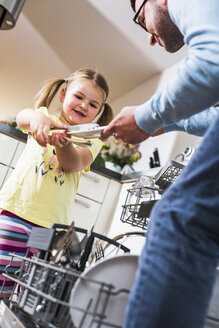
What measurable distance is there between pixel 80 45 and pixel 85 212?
68.7 inches

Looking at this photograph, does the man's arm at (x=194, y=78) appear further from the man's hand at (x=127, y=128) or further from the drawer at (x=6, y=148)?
the drawer at (x=6, y=148)

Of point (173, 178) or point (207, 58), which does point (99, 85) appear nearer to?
point (173, 178)

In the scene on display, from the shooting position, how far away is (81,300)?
0.47m

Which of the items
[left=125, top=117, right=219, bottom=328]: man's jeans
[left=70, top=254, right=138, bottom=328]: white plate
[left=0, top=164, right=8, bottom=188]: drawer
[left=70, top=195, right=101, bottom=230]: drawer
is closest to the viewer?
[left=125, top=117, right=219, bottom=328]: man's jeans

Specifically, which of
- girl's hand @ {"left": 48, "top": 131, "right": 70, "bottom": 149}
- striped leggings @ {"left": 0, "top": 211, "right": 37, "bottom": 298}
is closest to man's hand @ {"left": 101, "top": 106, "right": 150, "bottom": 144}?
girl's hand @ {"left": 48, "top": 131, "right": 70, "bottom": 149}

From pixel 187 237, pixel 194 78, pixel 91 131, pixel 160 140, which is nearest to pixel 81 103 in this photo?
pixel 91 131

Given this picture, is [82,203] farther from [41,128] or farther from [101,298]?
[101,298]

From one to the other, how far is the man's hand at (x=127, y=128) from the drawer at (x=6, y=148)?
1.57 m

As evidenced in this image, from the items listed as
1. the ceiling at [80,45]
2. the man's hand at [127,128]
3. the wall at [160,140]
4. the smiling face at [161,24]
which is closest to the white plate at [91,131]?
the man's hand at [127,128]

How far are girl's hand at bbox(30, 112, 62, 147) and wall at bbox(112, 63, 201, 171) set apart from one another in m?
1.80

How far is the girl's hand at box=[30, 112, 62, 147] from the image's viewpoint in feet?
2.96

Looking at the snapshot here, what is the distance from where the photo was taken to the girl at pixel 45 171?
949 mm

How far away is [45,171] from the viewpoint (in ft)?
3.50

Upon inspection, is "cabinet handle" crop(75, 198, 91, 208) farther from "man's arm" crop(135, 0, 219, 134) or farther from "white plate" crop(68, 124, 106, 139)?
"man's arm" crop(135, 0, 219, 134)
